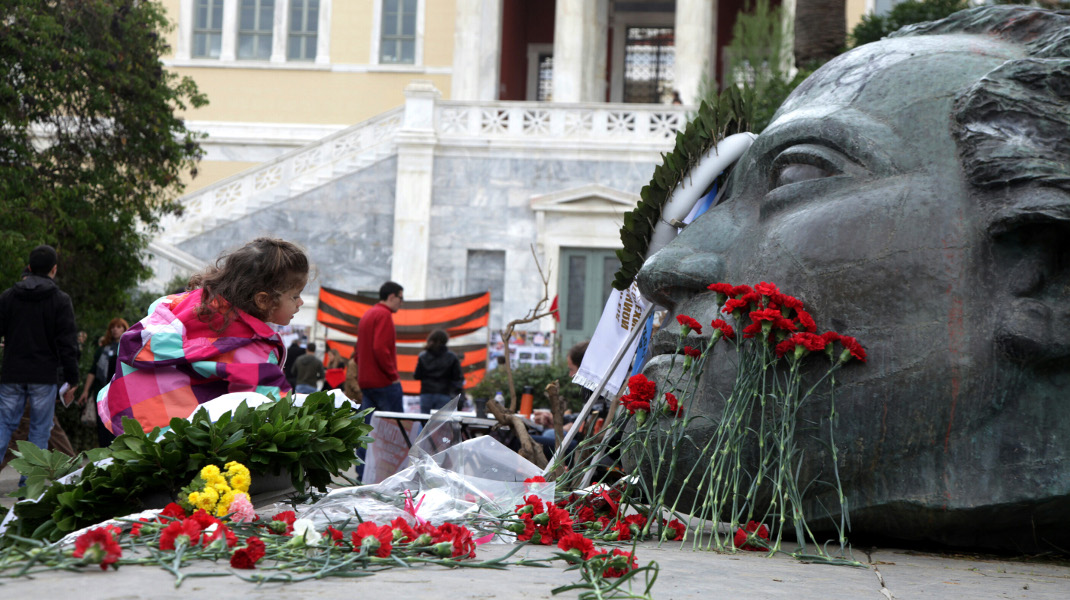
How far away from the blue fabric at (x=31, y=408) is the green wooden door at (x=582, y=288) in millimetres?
13946

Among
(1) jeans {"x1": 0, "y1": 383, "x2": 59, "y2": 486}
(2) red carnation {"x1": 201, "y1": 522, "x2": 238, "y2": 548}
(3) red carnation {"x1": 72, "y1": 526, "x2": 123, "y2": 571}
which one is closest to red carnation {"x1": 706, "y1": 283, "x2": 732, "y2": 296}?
(2) red carnation {"x1": 201, "y1": 522, "x2": 238, "y2": 548}

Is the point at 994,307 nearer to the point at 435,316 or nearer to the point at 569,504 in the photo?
the point at 569,504

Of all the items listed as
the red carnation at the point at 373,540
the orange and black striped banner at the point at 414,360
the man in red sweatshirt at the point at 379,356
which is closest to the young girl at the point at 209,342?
the red carnation at the point at 373,540

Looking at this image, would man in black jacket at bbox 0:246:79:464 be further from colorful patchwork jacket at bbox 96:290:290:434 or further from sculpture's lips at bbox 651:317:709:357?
sculpture's lips at bbox 651:317:709:357

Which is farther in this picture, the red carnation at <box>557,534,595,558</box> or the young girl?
the young girl

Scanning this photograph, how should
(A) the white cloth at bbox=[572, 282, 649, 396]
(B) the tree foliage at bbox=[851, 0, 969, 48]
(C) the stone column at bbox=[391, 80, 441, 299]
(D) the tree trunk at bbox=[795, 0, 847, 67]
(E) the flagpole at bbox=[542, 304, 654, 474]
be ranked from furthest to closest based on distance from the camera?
(C) the stone column at bbox=[391, 80, 441, 299] < (B) the tree foliage at bbox=[851, 0, 969, 48] < (D) the tree trunk at bbox=[795, 0, 847, 67] < (A) the white cloth at bbox=[572, 282, 649, 396] < (E) the flagpole at bbox=[542, 304, 654, 474]

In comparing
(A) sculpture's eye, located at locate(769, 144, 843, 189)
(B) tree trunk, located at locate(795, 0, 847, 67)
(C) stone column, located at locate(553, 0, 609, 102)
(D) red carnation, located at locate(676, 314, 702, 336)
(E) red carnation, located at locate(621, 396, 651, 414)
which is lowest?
(E) red carnation, located at locate(621, 396, 651, 414)

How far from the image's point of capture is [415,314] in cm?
1816

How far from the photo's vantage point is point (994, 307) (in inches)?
154

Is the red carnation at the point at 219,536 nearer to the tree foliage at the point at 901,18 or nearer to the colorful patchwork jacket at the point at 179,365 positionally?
the colorful patchwork jacket at the point at 179,365

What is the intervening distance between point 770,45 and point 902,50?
12.1 m

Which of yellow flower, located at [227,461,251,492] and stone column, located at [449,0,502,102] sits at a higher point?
stone column, located at [449,0,502,102]

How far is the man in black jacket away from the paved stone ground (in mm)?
5320

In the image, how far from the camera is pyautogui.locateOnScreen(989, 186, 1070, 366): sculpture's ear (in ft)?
12.6
